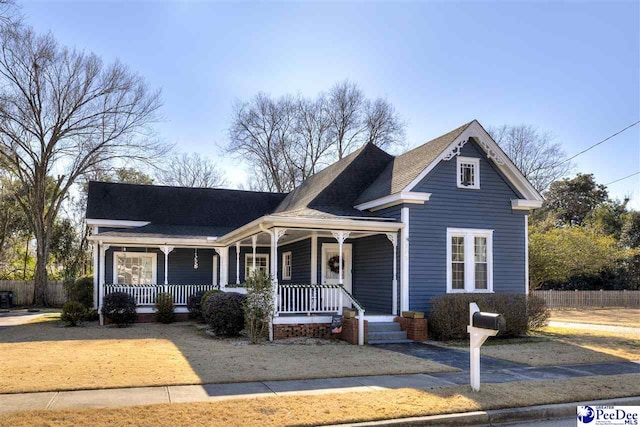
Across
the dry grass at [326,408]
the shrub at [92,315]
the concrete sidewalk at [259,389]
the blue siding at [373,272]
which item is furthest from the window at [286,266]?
the dry grass at [326,408]

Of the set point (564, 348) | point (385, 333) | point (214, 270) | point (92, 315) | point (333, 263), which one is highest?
point (333, 263)

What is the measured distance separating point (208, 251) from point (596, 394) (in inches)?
723

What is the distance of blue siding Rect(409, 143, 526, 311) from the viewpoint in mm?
16031

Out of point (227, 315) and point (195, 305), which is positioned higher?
point (227, 315)

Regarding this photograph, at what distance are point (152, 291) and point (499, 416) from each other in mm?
16164

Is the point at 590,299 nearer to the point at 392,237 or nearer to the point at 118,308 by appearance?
the point at 392,237

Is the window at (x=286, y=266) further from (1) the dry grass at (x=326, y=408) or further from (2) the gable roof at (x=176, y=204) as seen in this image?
(1) the dry grass at (x=326, y=408)

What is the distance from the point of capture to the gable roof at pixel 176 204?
24531 mm

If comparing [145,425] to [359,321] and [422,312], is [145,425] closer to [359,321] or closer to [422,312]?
[359,321]

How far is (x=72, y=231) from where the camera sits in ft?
136

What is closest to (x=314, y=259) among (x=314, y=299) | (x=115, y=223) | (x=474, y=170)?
(x=314, y=299)

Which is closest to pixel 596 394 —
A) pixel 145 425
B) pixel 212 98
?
pixel 145 425

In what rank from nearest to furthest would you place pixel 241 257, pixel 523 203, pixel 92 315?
pixel 523 203, pixel 92 315, pixel 241 257

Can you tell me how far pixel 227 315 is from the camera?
1505cm
